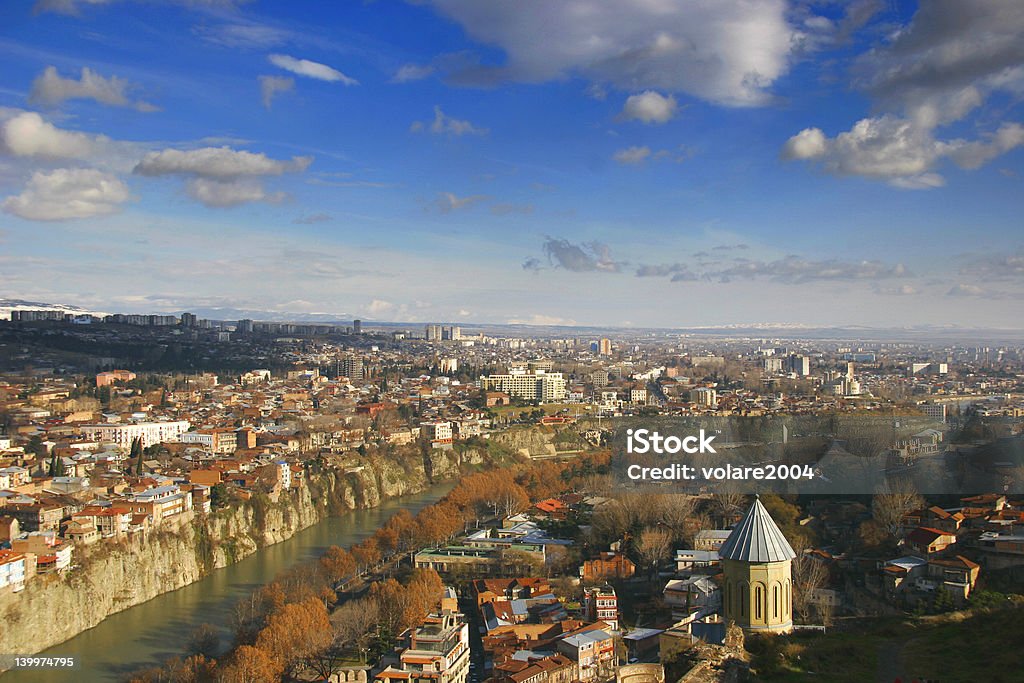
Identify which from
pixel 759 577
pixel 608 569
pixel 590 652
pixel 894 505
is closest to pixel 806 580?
pixel 608 569

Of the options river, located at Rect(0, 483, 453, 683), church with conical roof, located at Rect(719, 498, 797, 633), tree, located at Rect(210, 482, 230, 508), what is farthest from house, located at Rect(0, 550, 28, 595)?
church with conical roof, located at Rect(719, 498, 797, 633)

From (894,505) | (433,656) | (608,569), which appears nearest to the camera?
(433,656)

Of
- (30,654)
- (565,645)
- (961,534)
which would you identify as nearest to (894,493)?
(961,534)

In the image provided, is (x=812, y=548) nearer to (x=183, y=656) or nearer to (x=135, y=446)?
(x=183, y=656)

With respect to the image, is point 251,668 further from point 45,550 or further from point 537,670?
point 45,550

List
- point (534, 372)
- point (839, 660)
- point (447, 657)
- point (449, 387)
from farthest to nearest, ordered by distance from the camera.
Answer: point (534, 372), point (449, 387), point (447, 657), point (839, 660)

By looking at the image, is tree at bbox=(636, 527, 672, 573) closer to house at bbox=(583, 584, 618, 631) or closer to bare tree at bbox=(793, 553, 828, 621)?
house at bbox=(583, 584, 618, 631)
